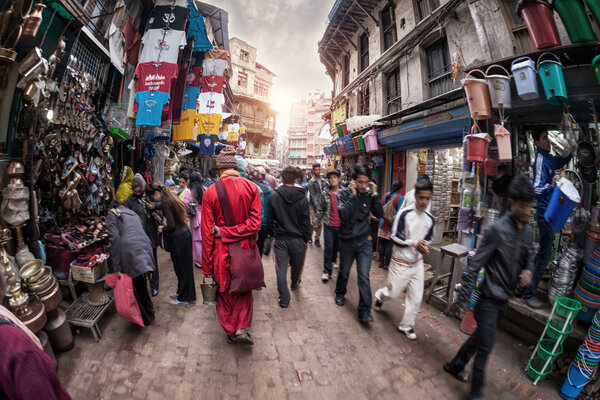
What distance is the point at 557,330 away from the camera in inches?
104

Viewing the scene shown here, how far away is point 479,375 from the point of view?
2342 millimetres

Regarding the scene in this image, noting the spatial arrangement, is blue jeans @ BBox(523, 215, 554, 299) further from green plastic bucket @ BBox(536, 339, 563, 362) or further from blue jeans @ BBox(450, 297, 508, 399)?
blue jeans @ BBox(450, 297, 508, 399)

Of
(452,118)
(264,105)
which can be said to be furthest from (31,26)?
(264,105)

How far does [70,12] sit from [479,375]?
738 centimetres

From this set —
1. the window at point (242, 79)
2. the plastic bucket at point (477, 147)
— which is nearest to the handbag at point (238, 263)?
the plastic bucket at point (477, 147)

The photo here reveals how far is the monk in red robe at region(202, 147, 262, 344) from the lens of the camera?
9.27ft

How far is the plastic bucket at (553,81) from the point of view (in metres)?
3.41

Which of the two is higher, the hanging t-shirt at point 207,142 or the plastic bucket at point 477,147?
the hanging t-shirt at point 207,142

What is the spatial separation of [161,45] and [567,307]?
860cm

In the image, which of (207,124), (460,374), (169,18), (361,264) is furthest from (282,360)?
(207,124)

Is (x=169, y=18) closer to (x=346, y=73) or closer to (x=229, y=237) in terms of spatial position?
(x=229, y=237)

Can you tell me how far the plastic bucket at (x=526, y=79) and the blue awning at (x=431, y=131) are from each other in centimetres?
155

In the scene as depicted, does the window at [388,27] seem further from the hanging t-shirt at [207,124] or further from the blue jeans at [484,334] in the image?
the blue jeans at [484,334]

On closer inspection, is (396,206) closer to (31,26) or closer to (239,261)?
(239,261)
